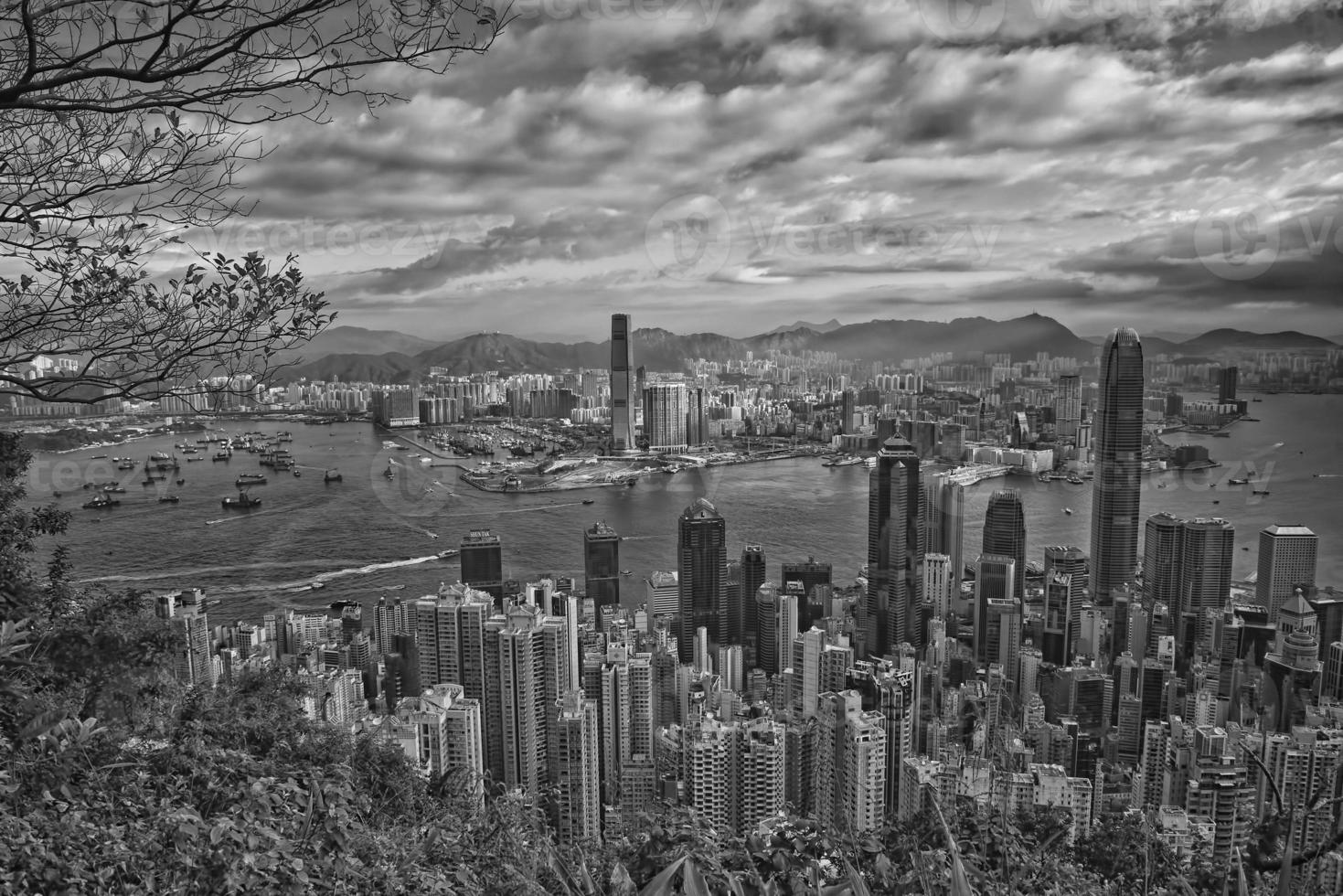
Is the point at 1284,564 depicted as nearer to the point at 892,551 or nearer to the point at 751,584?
the point at 892,551

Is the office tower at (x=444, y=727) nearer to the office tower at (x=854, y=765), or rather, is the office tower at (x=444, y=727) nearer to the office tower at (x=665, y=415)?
the office tower at (x=854, y=765)

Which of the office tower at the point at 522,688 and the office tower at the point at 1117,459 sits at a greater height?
the office tower at the point at 1117,459

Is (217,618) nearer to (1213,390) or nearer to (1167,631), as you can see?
(1167,631)

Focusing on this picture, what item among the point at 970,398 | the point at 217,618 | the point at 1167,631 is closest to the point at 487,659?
the point at 217,618

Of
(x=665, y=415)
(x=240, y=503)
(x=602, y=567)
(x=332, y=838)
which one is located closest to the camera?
(x=332, y=838)

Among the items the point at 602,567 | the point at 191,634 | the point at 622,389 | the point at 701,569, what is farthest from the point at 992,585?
the point at 191,634

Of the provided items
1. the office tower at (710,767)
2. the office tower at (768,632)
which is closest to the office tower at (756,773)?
the office tower at (710,767)
